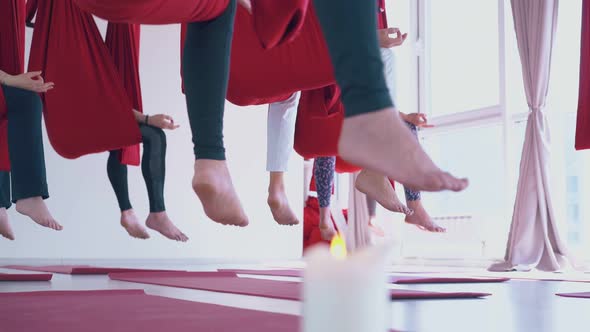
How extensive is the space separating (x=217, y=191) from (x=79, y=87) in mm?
1423

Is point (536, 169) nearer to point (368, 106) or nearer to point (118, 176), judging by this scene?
point (118, 176)

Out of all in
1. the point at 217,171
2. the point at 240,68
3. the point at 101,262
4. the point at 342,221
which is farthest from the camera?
the point at 342,221

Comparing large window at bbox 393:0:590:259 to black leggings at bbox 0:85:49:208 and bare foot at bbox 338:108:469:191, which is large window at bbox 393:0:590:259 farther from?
bare foot at bbox 338:108:469:191

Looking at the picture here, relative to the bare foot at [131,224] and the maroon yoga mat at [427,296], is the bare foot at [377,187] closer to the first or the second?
the maroon yoga mat at [427,296]

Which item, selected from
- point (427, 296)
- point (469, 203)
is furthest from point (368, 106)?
point (469, 203)

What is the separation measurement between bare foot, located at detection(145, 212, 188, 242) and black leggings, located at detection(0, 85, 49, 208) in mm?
588

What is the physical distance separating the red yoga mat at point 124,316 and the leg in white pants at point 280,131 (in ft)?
3.77

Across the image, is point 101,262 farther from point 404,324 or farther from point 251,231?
point 404,324

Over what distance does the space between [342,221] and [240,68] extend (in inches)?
185

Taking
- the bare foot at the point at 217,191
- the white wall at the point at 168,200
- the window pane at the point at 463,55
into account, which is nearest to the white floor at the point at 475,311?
the bare foot at the point at 217,191

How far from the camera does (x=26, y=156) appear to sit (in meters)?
2.59

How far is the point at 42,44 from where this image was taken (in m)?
2.65

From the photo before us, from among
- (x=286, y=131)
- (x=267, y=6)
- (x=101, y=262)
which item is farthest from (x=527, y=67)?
(x=267, y=6)

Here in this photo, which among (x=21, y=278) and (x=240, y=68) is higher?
(x=240, y=68)
